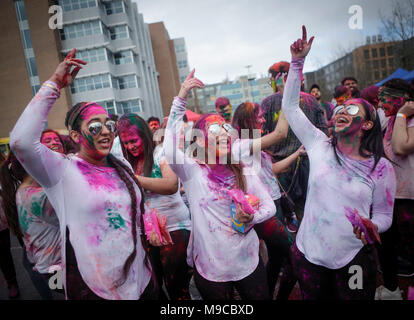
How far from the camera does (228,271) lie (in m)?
1.71

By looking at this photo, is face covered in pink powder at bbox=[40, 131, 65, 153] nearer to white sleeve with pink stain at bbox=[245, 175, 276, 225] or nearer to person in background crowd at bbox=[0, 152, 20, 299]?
white sleeve with pink stain at bbox=[245, 175, 276, 225]

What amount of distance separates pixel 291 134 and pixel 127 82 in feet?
79.3

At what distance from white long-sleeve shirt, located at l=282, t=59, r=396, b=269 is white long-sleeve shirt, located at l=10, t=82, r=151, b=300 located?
4.09 feet

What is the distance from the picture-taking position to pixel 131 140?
2184 mm

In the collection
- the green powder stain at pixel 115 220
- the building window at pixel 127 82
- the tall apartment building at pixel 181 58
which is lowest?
the green powder stain at pixel 115 220

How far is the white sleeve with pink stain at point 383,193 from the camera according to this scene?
1630mm

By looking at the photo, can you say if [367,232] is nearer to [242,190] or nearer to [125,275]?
[242,190]

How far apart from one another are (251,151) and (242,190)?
21.9 inches

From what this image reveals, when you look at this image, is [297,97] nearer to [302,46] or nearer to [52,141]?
[302,46]

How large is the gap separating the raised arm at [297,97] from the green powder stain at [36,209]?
6.76 feet

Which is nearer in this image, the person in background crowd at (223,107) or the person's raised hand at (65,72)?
the person's raised hand at (65,72)

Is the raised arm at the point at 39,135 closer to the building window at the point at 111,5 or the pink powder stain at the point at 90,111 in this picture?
the pink powder stain at the point at 90,111

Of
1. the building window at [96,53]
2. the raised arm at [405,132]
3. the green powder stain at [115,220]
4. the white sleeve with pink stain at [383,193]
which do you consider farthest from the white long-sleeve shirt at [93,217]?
the building window at [96,53]
